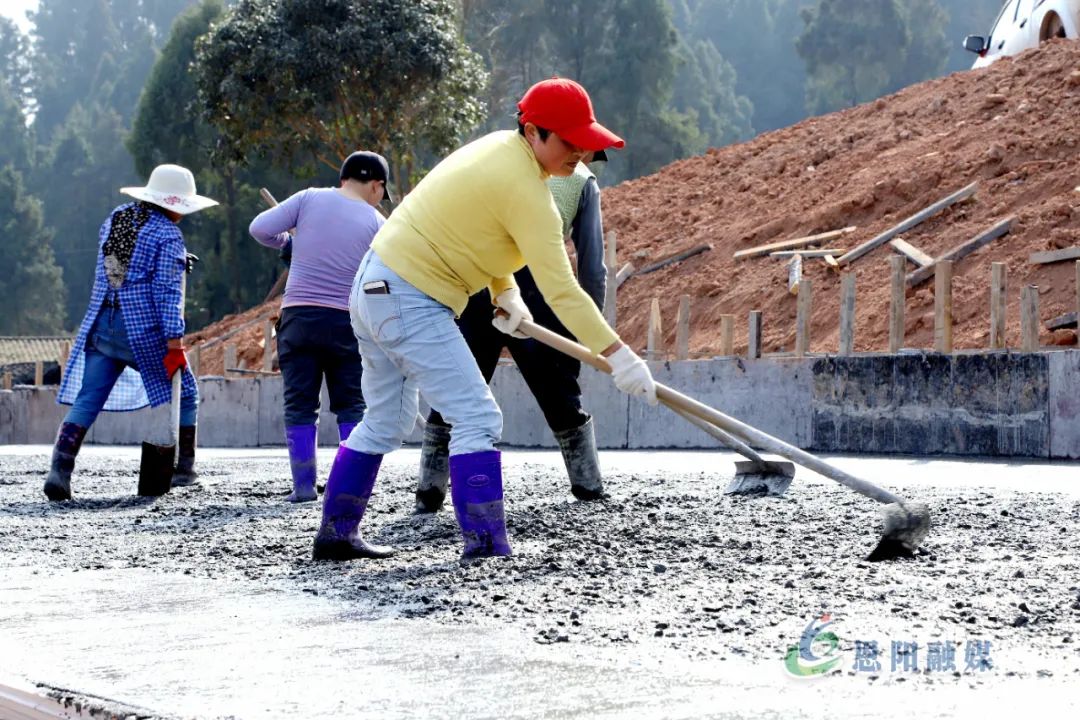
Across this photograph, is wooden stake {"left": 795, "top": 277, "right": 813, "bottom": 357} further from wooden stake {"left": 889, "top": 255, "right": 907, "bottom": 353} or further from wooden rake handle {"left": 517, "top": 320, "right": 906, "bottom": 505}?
wooden rake handle {"left": 517, "top": 320, "right": 906, "bottom": 505}

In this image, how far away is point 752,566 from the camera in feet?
15.2

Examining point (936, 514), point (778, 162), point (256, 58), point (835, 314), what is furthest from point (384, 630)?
point (256, 58)

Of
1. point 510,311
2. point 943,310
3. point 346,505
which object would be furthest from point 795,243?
point 346,505

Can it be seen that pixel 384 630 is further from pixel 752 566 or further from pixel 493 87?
pixel 493 87

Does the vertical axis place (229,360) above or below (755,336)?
above

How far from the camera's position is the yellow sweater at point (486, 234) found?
15.2 ft

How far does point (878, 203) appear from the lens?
59.1 ft

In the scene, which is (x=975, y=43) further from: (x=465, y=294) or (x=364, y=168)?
(x=465, y=294)

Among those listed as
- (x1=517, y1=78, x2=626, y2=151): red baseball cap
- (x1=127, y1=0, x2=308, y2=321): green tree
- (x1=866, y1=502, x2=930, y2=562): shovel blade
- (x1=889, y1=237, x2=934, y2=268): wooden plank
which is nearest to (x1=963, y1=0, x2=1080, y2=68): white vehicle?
(x1=889, y1=237, x2=934, y2=268): wooden plank

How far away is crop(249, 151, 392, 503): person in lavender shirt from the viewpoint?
725 centimetres

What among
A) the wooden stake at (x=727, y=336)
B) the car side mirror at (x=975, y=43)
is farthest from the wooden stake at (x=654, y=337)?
the car side mirror at (x=975, y=43)

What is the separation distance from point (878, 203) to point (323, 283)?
39.3ft

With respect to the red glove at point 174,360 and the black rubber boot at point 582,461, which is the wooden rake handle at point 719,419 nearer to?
the black rubber boot at point 582,461

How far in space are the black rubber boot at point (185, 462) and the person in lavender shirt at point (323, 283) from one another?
133 cm
